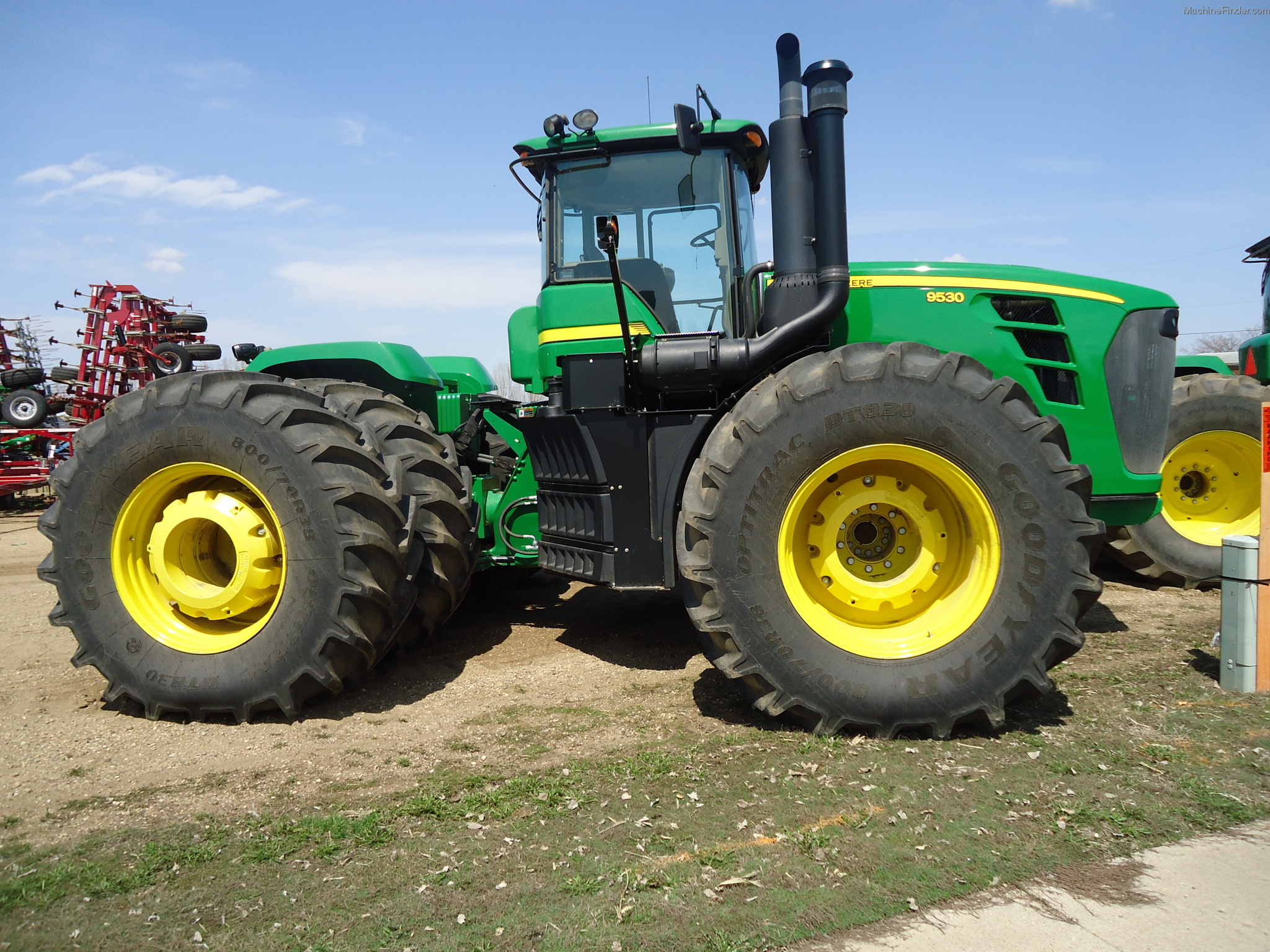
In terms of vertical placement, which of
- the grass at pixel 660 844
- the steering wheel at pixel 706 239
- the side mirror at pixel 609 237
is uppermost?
the steering wheel at pixel 706 239

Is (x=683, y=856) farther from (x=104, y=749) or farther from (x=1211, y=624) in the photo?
(x=1211, y=624)

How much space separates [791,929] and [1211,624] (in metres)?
4.15

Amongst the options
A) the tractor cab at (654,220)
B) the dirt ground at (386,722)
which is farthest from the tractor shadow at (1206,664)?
the tractor cab at (654,220)

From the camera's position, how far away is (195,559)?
393cm

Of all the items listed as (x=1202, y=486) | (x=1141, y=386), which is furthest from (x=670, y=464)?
(x=1202, y=486)

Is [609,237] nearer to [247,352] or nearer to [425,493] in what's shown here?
[425,493]

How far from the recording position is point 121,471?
3781 millimetres

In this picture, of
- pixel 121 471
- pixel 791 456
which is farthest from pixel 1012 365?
pixel 121 471

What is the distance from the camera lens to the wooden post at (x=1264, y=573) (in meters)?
3.70

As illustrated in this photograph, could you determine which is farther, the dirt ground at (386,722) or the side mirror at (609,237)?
the side mirror at (609,237)

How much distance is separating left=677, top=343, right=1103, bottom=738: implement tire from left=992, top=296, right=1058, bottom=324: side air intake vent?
91 cm

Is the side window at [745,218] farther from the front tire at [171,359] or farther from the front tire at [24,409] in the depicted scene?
the front tire at [24,409]

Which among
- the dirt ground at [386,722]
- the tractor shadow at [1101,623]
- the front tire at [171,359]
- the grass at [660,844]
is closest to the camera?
the grass at [660,844]

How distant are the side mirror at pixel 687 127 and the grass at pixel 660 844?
2.49 m
